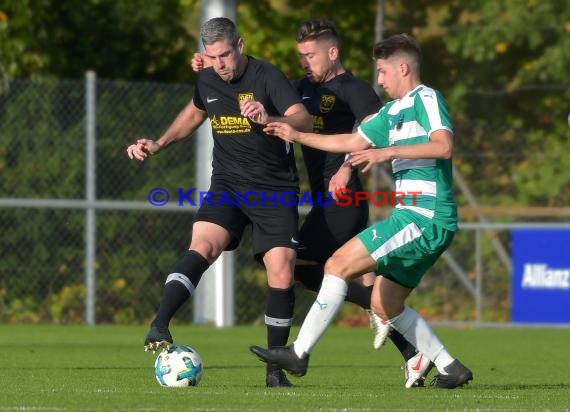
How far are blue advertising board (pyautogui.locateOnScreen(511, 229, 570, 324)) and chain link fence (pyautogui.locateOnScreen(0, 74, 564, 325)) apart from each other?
0.56 meters

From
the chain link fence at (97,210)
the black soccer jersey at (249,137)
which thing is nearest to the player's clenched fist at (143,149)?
the black soccer jersey at (249,137)

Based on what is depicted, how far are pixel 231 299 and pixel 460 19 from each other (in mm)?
4950

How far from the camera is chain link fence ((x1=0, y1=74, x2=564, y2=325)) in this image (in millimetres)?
15984

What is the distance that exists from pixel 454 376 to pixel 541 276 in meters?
8.30

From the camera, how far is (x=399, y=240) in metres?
7.54

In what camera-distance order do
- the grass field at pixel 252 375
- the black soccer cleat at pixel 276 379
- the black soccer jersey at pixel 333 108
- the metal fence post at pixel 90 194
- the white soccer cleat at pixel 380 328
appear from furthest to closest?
1. the metal fence post at pixel 90 194
2. the black soccer jersey at pixel 333 108
3. the white soccer cleat at pixel 380 328
4. the black soccer cleat at pixel 276 379
5. the grass field at pixel 252 375

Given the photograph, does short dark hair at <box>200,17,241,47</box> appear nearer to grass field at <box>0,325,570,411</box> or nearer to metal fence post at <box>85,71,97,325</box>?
grass field at <box>0,325,570,411</box>

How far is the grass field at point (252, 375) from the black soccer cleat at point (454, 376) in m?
0.07

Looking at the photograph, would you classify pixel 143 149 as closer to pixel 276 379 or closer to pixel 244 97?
pixel 244 97

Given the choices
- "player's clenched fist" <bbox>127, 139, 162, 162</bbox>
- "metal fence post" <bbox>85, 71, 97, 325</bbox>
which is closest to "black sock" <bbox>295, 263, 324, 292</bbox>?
"player's clenched fist" <bbox>127, 139, 162, 162</bbox>

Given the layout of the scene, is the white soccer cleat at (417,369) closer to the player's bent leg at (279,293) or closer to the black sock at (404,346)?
the black sock at (404,346)

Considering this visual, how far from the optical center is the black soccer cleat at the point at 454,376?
25.9 feet

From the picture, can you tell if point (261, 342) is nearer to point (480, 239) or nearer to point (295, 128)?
point (480, 239)

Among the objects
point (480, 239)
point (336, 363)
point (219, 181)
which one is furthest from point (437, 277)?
point (219, 181)
